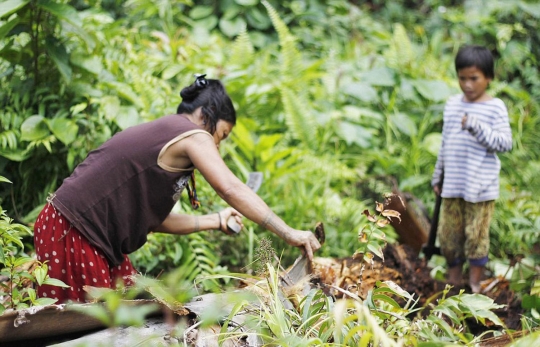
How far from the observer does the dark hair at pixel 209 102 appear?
2.76 metres

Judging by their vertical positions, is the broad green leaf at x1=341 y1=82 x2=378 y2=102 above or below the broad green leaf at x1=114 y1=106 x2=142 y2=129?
below

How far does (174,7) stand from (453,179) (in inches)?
167

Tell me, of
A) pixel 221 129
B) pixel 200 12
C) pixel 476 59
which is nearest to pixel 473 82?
pixel 476 59

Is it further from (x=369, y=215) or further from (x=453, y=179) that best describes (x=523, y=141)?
(x=369, y=215)

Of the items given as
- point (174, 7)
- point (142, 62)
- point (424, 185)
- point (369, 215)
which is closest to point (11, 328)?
point (369, 215)

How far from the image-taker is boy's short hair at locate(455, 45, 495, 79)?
3.60m

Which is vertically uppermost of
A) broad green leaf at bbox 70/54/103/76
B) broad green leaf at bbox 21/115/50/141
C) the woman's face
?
broad green leaf at bbox 70/54/103/76

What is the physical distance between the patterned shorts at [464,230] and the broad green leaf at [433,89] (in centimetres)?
236

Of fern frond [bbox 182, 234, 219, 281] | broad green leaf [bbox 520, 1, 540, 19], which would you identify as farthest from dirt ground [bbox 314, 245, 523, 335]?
broad green leaf [bbox 520, 1, 540, 19]

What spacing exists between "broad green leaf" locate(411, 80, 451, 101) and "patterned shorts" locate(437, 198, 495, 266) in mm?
2361

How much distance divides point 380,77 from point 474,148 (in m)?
2.60

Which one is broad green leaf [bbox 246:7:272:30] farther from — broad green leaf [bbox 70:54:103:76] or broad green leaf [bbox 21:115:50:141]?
broad green leaf [bbox 21:115:50:141]

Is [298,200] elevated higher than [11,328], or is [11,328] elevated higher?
[11,328]

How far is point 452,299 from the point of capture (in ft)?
7.72
